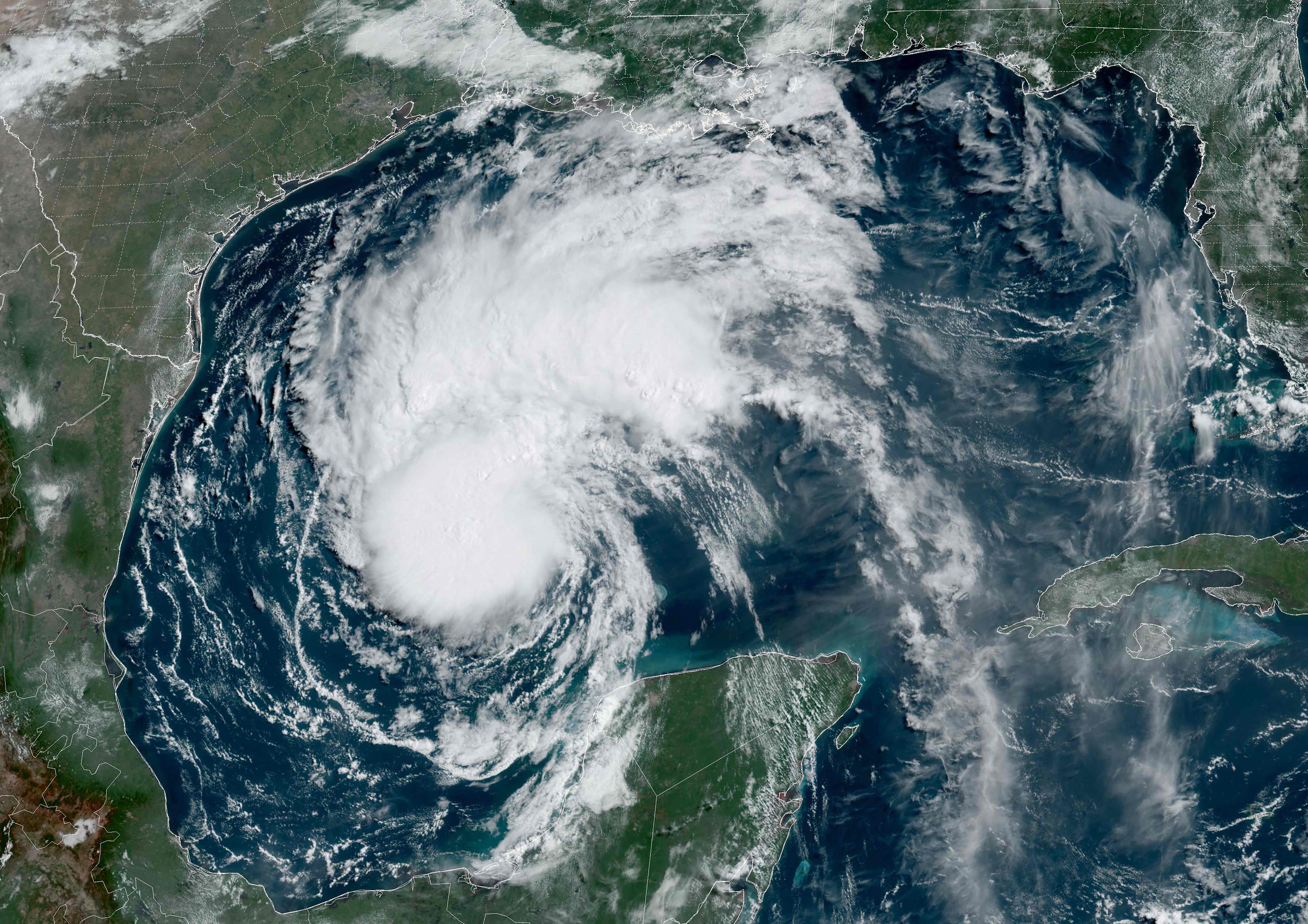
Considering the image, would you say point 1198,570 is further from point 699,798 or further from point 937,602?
point 699,798

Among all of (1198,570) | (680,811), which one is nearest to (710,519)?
(680,811)

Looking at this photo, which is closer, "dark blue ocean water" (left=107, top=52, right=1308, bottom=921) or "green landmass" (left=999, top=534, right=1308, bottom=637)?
"dark blue ocean water" (left=107, top=52, right=1308, bottom=921)

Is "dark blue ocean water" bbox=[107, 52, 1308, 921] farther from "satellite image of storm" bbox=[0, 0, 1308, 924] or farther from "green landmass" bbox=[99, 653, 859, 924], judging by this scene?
"green landmass" bbox=[99, 653, 859, 924]

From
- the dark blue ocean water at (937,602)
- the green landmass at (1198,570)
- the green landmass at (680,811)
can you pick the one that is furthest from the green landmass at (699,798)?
the green landmass at (1198,570)

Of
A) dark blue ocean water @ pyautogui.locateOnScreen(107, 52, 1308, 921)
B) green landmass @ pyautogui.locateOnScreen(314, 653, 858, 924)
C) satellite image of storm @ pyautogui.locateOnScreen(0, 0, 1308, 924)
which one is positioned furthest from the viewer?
green landmass @ pyautogui.locateOnScreen(314, 653, 858, 924)

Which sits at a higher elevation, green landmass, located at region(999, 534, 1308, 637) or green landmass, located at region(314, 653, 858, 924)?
green landmass, located at region(999, 534, 1308, 637)

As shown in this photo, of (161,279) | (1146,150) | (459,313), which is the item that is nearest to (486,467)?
(459,313)

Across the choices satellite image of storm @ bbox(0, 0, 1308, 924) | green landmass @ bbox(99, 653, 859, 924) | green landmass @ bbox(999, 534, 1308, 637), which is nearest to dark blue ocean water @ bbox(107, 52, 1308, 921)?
satellite image of storm @ bbox(0, 0, 1308, 924)

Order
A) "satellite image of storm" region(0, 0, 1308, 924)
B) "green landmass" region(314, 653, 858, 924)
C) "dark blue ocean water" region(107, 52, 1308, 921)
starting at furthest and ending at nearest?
1. "green landmass" region(314, 653, 858, 924)
2. "satellite image of storm" region(0, 0, 1308, 924)
3. "dark blue ocean water" region(107, 52, 1308, 921)
